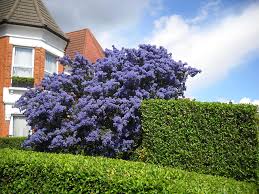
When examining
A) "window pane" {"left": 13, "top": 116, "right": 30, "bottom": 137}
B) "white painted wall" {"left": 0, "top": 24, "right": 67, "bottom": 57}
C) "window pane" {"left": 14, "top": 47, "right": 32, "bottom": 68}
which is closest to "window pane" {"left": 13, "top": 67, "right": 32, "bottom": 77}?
"window pane" {"left": 14, "top": 47, "right": 32, "bottom": 68}

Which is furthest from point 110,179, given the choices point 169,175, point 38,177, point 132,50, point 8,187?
point 132,50

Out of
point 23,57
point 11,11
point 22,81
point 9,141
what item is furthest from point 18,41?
point 9,141

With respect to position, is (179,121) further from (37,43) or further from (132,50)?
(37,43)

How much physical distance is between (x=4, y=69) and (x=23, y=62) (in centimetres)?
123

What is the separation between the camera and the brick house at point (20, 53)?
70.2 feet

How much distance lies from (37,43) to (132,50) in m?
10.1

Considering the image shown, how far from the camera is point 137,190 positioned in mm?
6352

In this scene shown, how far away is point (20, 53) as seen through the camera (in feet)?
72.6

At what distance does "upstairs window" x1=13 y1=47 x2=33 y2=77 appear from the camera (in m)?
21.9

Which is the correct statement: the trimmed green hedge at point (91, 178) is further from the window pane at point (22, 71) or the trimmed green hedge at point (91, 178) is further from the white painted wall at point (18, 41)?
the window pane at point (22, 71)

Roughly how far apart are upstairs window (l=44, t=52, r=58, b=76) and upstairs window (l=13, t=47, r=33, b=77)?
1145 millimetres

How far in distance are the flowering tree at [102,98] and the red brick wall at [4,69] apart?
24.3 feet

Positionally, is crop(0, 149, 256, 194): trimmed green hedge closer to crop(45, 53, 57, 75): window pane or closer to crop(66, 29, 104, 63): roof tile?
crop(45, 53, 57, 75): window pane

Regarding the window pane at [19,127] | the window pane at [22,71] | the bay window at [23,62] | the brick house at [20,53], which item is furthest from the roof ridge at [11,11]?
the window pane at [19,127]
